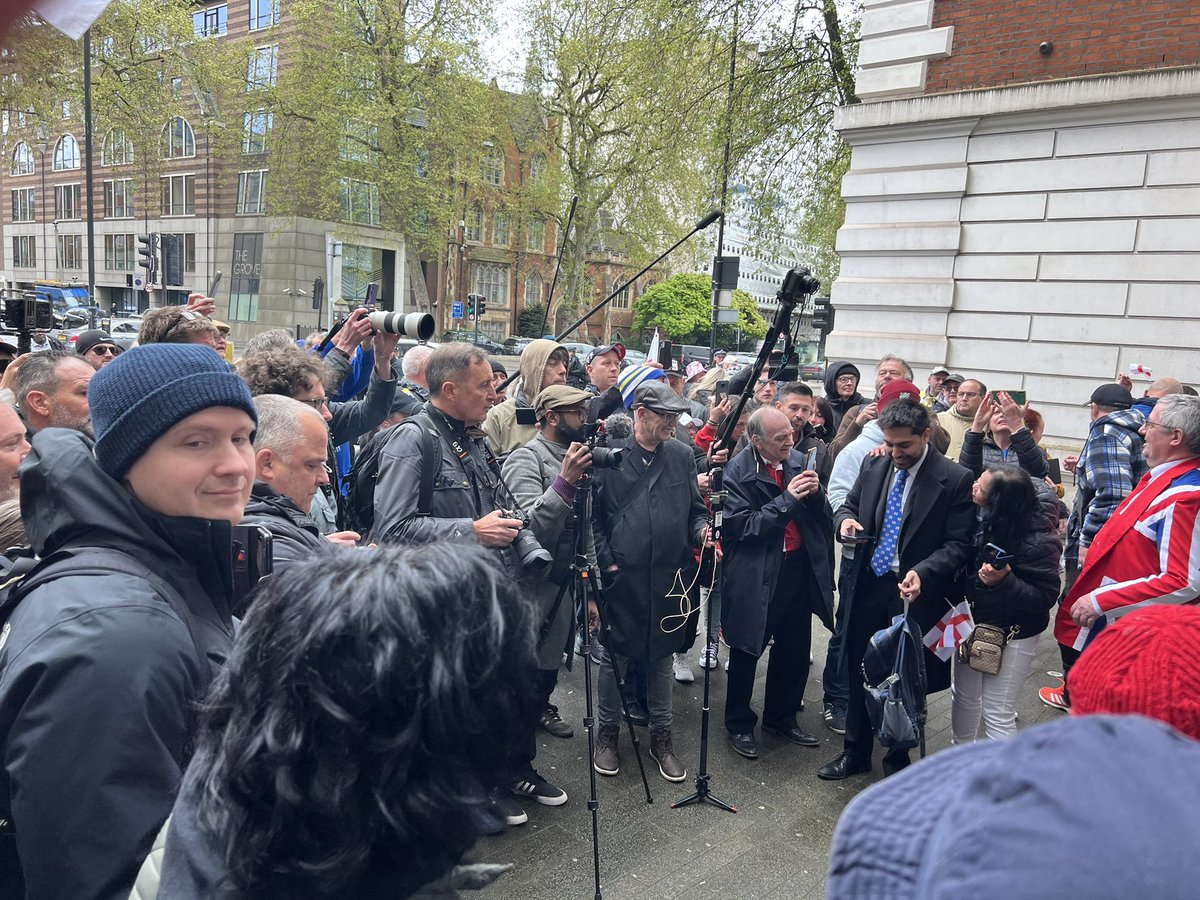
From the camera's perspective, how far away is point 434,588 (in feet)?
3.35

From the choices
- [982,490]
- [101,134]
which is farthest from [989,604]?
[101,134]

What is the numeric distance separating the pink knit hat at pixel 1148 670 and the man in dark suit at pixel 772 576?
9.92 ft

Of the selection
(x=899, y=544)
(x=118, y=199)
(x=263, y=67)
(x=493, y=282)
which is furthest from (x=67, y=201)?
(x=899, y=544)

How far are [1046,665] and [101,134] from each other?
25.6 meters

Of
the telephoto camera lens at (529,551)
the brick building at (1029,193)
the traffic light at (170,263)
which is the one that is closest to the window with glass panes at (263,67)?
the traffic light at (170,263)

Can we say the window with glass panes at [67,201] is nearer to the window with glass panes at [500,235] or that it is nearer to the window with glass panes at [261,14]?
the window with glass panes at [261,14]

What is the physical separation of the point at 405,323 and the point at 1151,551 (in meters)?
3.75

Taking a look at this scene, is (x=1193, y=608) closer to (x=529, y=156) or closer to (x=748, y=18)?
(x=748, y=18)

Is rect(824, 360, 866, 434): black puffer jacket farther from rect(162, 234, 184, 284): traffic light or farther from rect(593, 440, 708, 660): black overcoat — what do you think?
rect(162, 234, 184, 284): traffic light

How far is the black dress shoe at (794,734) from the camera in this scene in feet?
15.4

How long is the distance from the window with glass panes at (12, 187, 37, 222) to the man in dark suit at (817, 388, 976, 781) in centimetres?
6163

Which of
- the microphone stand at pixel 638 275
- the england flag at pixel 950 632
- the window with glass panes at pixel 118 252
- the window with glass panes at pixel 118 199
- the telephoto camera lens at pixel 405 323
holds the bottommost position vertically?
the england flag at pixel 950 632

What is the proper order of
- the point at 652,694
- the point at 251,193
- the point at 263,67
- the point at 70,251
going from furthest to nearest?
1. the point at 70,251
2. the point at 251,193
3. the point at 263,67
4. the point at 652,694

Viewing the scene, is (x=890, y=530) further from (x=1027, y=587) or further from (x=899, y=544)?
(x=1027, y=587)
